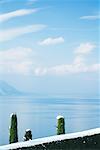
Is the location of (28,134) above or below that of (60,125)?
below

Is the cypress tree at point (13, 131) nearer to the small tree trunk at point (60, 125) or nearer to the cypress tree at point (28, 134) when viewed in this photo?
the cypress tree at point (28, 134)

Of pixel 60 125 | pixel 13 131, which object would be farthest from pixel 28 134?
pixel 60 125

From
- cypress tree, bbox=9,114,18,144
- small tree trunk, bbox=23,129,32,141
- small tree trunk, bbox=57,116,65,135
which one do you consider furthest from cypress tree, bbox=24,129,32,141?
small tree trunk, bbox=57,116,65,135

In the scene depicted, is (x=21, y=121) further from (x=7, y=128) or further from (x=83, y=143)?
(x=83, y=143)

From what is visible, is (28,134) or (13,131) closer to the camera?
(28,134)

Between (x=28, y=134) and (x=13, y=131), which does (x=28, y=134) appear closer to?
(x=28, y=134)

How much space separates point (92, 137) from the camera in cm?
366

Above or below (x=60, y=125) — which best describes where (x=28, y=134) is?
below

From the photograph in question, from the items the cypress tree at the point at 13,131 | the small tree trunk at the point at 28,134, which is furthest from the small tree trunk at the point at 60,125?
the cypress tree at the point at 13,131

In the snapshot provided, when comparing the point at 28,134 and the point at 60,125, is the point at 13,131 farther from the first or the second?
the point at 60,125

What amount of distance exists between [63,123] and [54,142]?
1.87 meters

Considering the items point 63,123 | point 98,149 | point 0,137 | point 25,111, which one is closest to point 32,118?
point 25,111

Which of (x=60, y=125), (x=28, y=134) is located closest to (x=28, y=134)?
(x=28, y=134)

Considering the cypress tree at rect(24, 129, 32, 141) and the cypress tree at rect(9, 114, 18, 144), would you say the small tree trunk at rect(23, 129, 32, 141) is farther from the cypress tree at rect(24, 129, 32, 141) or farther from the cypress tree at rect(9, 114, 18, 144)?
the cypress tree at rect(9, 114, 18, 144)
